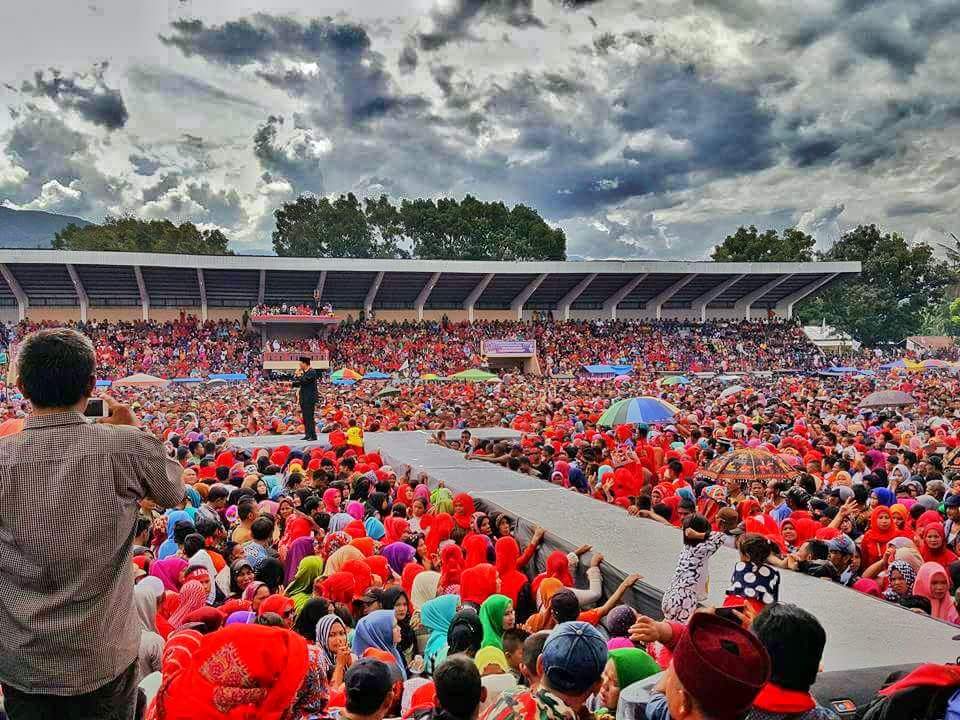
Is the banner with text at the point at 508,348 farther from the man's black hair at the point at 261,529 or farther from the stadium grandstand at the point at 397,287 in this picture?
the man's black hair at the point at 261,529

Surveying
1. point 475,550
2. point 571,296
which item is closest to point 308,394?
point 475,550

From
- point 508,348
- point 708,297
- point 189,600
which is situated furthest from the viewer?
point 708,297

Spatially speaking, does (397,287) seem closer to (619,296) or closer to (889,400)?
(619,296)

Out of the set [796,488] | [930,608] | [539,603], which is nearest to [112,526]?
[539,603]

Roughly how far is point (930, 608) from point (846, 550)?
0.81m

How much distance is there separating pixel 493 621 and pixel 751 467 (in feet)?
16.3

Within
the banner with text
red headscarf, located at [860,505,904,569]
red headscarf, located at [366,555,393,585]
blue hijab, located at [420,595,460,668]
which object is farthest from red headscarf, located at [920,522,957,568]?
the banner with text

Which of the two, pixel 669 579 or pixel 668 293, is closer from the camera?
pixel 669 579

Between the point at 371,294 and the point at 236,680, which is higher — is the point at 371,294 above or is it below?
above

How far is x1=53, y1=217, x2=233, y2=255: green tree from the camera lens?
202 feet

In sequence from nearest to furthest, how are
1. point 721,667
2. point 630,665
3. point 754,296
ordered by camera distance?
point 721,667
point 630,665
point 754,296

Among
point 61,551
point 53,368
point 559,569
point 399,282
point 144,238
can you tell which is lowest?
point 559,569

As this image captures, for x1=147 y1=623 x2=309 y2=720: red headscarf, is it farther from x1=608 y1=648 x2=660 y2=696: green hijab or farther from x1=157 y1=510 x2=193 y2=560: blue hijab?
x1=157 y1=510 x2=193 y2=560: blue hijab

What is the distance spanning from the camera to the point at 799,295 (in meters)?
48.5
